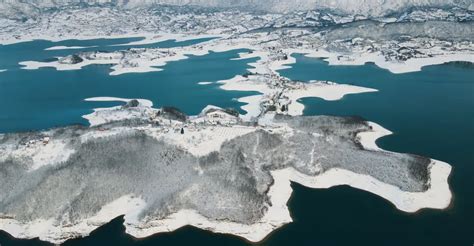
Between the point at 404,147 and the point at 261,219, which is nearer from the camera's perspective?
the point at 261,219

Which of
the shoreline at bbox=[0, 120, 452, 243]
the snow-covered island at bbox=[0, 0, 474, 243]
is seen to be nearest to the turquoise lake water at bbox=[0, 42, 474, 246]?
the shoreline at bbox=[0, 120, 452, 243]

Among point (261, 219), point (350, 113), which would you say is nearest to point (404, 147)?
point (350, 113)

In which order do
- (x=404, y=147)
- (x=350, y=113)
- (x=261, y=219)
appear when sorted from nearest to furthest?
1. (x=261, y=219)
2. (x=404, y=147)
3. (x=350, y=113)

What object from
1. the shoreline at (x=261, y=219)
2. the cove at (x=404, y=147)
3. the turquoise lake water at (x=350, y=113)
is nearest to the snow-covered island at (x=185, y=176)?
the shoreline at (x=261, y=219)

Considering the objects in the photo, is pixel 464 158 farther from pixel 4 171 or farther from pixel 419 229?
pixel 4 171

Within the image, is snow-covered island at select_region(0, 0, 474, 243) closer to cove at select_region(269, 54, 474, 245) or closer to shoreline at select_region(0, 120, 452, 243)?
shoreline at select_region(0, 120, 452, 243)

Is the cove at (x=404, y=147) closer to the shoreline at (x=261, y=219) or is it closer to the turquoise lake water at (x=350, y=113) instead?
the turquoise lake water at (x=350, y=113)

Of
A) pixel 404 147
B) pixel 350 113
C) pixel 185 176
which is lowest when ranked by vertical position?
pixel 350 113

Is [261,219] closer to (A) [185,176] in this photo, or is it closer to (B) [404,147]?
(A) [185,176]

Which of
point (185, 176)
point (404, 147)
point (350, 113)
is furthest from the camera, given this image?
point (350, 113)
